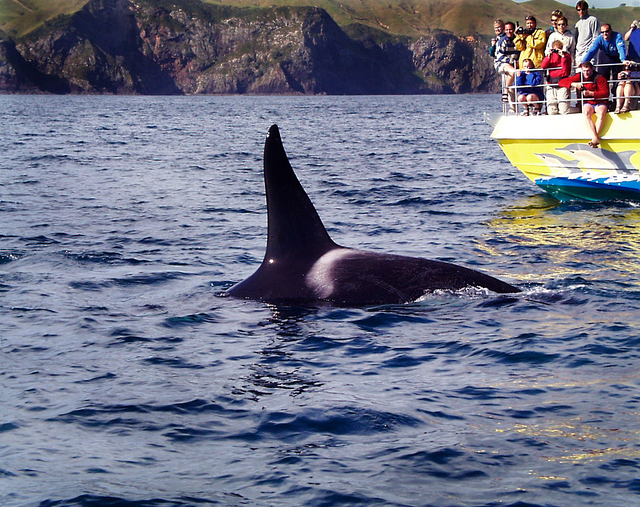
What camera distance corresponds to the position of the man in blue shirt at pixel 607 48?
608 inches

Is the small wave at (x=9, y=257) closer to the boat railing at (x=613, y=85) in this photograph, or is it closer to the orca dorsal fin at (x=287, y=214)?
the orca dorsal fin at (x=287, y=214)

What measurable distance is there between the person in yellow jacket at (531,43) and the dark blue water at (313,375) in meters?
3.85

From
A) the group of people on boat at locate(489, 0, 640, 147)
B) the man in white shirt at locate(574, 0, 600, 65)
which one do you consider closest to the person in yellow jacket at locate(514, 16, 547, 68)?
the group of people on boat at locate(489, 0, 640, 147)

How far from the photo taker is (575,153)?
17609 mm

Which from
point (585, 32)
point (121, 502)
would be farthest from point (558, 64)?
point (121, 502)

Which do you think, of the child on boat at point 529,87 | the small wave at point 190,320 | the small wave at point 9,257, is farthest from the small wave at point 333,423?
the child on boat at point 529,87

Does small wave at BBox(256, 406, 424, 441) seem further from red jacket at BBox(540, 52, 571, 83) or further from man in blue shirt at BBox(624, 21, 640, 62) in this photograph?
red jacket at BBox(540, 52, 571, 83)

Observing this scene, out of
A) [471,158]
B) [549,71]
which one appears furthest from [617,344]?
[471,158]

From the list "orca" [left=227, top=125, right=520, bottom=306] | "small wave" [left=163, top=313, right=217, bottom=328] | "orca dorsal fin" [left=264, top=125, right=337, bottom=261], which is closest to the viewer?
"orca dorsal fin" [left=264, top=125, right=337, bottom=261]

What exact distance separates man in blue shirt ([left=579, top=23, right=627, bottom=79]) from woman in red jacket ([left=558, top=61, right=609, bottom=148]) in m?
0.23

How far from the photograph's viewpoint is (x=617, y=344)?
26.3 ft

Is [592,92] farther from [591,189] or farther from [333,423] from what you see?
[333,423]

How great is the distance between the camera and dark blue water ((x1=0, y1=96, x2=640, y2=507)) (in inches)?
206

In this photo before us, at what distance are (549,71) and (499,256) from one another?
6.04 metres
